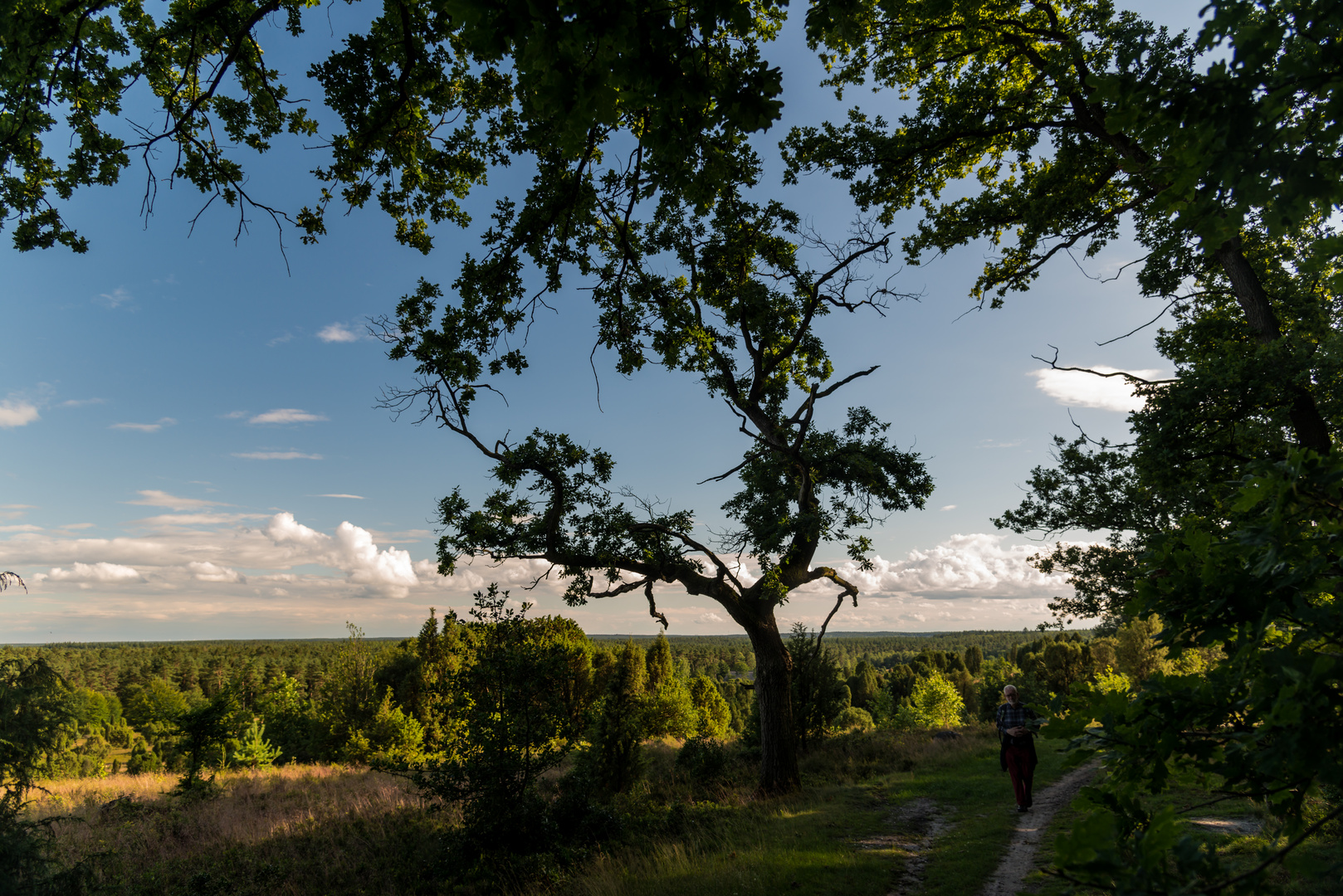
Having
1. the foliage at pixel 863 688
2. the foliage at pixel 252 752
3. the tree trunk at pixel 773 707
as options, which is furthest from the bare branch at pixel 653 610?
the foliage at pixel 863 688

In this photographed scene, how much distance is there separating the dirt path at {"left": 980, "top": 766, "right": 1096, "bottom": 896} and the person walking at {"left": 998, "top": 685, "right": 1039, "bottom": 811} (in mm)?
392

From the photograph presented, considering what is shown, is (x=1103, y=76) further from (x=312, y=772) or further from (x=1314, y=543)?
(x=312, y=772)

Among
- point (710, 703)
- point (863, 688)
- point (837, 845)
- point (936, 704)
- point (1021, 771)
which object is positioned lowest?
point (863, 688)

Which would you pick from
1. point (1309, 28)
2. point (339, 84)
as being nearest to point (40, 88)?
point (339, 84)

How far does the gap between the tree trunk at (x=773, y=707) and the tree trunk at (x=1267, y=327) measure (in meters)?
9.81

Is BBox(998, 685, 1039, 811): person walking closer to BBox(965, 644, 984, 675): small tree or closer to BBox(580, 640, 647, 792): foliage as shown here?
BBox(580, 640, 647, 792): foliage

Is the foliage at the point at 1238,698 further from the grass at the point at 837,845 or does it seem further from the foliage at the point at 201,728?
the foliage at the point at 201,728

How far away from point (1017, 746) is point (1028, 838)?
1.81 m

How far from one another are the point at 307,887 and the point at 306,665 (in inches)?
4281

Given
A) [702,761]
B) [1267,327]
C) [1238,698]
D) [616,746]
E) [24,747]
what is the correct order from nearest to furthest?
[1238,698] < [24,747] < [1267,327] < [616,746] < [702,761]

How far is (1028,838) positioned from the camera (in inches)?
329

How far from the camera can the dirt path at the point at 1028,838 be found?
21.5 feet

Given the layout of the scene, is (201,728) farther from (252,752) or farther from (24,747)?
(252,752)

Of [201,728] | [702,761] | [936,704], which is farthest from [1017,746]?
[936,704]
